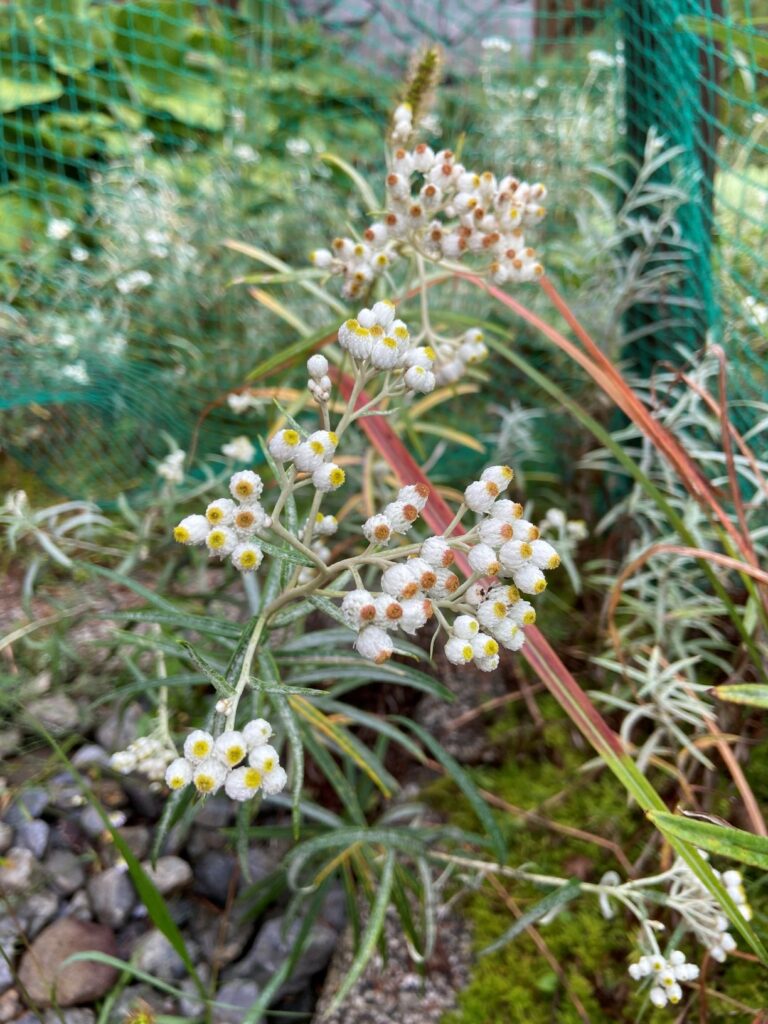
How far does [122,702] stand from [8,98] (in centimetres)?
259

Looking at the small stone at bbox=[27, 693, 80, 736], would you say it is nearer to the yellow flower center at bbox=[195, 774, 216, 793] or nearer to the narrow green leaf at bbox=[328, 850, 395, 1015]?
the narrow green leaf at bbox=[328, 850, 395, 1015]

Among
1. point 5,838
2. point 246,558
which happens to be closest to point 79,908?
point 5,838

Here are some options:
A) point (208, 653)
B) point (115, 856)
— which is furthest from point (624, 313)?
point (115, 856)

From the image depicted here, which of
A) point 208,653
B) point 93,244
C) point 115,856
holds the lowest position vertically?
point 115,856

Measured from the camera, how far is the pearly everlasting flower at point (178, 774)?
69 cm

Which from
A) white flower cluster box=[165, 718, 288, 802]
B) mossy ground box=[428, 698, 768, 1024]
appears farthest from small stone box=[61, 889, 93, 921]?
white flower cluster box=[165, 718, 288, 802]

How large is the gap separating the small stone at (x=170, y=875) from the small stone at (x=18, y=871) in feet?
0.56

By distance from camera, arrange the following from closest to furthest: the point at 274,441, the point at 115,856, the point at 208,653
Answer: the point at 274,441, the point at 208,653, the point at 115,856

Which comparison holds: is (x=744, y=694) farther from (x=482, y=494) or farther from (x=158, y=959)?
(x=158, y=959)

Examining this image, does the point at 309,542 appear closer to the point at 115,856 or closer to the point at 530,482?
the point at 115,856

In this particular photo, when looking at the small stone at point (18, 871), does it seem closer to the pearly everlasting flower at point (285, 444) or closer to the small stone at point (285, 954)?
the small stone at point (285, 954)

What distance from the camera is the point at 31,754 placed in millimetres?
1424

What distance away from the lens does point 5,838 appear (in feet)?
4.22

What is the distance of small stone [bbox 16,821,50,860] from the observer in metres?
1.30
